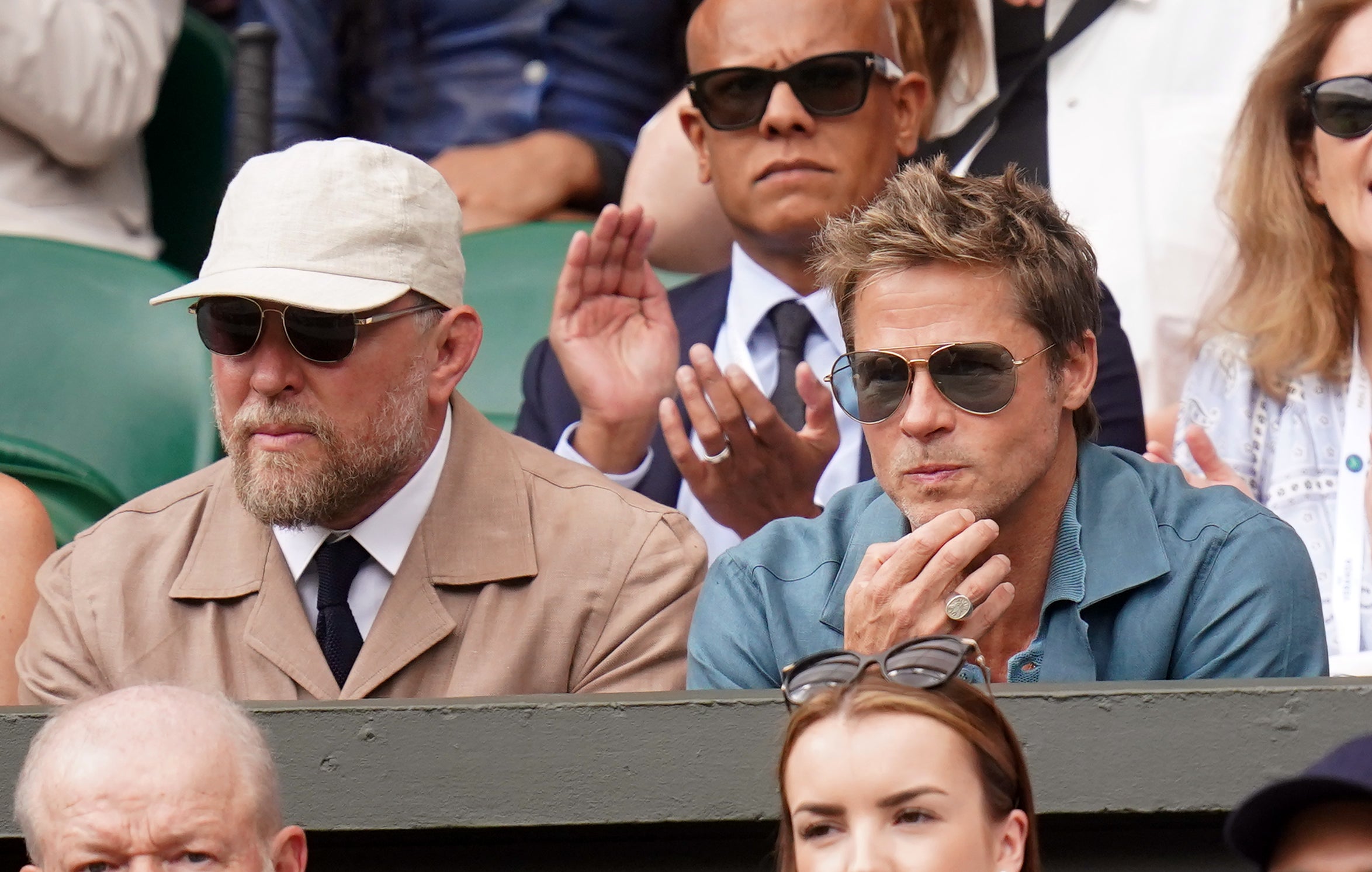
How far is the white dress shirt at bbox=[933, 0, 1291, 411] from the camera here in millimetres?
4094

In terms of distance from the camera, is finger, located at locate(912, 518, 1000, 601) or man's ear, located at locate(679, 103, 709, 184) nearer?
finger, located at locate(912, 518, 1000, 601)

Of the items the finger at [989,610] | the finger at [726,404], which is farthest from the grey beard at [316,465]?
the finger at [989,610]

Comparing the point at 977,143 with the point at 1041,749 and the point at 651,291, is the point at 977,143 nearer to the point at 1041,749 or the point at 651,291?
the point at 651,291

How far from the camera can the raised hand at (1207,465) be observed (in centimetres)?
338

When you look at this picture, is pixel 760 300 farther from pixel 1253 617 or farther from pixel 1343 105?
pixel 1253 617

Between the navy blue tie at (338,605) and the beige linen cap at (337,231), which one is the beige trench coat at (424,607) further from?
the beige linen cap at (337,231)

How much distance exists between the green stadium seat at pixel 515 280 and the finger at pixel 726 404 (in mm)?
1227

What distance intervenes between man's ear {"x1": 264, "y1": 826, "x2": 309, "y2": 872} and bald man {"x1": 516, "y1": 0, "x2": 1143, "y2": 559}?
1.30m

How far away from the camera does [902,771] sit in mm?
2195

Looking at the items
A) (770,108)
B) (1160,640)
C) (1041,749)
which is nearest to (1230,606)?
(1160,640)

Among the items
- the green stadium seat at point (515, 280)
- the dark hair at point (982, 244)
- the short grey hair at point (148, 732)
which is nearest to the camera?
the short grey hair at point (148, 732)

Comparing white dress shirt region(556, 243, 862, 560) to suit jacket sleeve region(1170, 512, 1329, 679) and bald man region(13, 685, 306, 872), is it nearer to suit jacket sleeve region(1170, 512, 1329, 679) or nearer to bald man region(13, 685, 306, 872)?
suit jacket sleeve region(1170, 512, 1329, 679)

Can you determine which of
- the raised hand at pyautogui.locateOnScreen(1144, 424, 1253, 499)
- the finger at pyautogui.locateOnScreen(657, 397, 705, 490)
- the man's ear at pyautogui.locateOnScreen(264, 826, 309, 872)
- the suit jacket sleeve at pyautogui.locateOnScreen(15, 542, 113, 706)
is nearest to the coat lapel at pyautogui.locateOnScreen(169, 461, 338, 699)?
the suit jacket sleeve at pyautogui.locateOnScreen(15, 542, 113, 706)

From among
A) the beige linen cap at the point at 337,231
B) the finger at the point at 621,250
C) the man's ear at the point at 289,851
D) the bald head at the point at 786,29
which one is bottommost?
the man's ear at the point at 289,851
